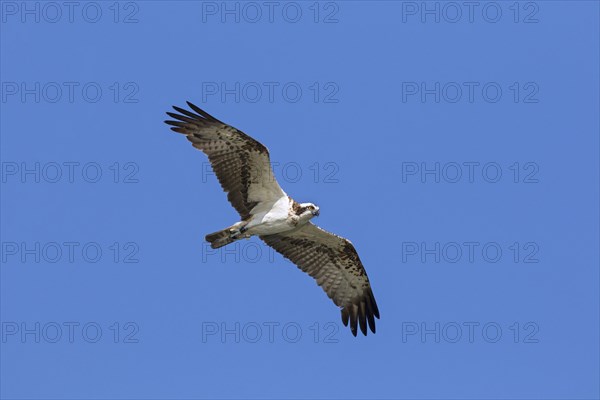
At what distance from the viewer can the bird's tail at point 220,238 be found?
56.3 ft

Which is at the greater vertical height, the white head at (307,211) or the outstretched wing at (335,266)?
the white head at (307,211)

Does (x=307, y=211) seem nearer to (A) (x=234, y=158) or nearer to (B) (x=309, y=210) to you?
(B) (x=309, y=210)

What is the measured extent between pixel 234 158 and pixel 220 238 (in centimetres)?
140

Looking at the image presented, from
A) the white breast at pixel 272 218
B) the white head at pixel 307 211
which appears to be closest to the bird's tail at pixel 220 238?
the white breast at pixel 272 218

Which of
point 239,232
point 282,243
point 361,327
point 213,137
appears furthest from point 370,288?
point 213,137

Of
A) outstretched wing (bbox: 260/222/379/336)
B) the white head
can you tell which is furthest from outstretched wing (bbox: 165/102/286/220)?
outstretched wing (bbox: 260/222/379/336)

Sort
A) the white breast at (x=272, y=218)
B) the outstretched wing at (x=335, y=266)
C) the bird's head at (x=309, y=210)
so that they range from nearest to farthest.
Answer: the bird's head at (x=309, y=210) < the white breast at (x=272, y=218) < the outstretched wing at (x=335, y=266)

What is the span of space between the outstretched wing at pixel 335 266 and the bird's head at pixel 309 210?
3.16 feet

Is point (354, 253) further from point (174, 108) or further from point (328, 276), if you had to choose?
point (174, 108)

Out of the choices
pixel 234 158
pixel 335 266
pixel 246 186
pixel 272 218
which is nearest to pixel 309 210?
pixel 272 218

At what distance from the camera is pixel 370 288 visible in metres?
19.1

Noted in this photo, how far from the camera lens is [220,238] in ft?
56.5

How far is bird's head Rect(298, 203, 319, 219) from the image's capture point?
673 inches

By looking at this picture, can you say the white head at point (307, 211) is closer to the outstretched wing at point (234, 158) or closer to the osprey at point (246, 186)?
the osprey at point (246, 186)
